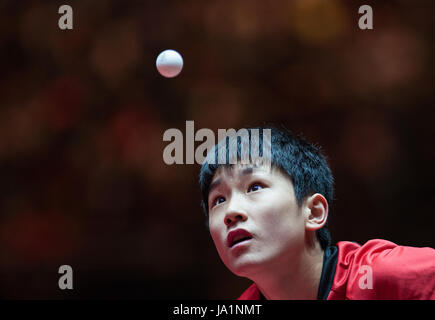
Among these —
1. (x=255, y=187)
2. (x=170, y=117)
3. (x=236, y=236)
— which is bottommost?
(x=236, y=236)

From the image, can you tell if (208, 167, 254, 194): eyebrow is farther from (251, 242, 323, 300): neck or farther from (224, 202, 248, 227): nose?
(251, 242, 323, 300): neck

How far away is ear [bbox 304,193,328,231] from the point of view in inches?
65.2

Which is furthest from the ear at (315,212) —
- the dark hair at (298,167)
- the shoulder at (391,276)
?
the shoulder at (391,276)

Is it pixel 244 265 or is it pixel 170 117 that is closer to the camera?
pixel 244 265

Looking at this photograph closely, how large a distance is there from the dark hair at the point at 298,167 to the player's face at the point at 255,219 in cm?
4

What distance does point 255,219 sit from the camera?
155cm

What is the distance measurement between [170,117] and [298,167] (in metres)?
1.57

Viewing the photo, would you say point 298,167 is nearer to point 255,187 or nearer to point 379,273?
point 255,187

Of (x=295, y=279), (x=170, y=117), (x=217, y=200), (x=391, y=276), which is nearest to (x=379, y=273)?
(x=391, y=276)

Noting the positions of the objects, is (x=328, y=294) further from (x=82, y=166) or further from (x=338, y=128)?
(x=82, y=166)

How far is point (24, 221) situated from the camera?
3.16 m
